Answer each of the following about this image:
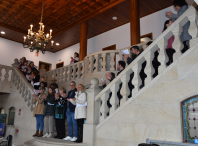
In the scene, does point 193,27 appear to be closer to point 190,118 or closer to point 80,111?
point 190,118

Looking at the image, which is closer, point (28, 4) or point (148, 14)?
point (28, 4)

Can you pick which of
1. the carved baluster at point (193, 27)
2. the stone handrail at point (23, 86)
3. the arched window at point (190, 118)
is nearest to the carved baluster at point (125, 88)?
the arched window at point (190, 118)

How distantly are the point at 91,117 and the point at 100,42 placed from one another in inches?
340

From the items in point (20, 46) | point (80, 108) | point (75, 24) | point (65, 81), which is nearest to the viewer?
point (80, 108)

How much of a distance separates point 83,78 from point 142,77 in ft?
13.6

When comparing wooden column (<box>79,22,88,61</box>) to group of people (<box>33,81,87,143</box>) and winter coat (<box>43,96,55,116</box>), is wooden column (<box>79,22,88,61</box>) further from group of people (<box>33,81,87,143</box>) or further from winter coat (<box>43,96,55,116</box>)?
winter coat (<box>43,96,55,116</box>)

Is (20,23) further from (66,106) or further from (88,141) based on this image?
(88,141)

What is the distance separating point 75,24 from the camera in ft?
36.7

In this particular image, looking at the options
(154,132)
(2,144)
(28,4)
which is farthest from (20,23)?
(154,132)

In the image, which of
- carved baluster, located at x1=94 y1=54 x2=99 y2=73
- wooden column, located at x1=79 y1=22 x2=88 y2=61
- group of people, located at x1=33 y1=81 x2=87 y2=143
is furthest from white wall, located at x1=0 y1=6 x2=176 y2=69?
group of people, located at x1=33 y1=81 x2=87 y2=143

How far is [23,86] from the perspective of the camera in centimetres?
808

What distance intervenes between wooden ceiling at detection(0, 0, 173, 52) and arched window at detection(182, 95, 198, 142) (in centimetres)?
704

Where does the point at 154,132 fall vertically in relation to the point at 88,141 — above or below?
above

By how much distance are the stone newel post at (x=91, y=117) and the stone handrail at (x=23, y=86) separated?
11.5 ft
